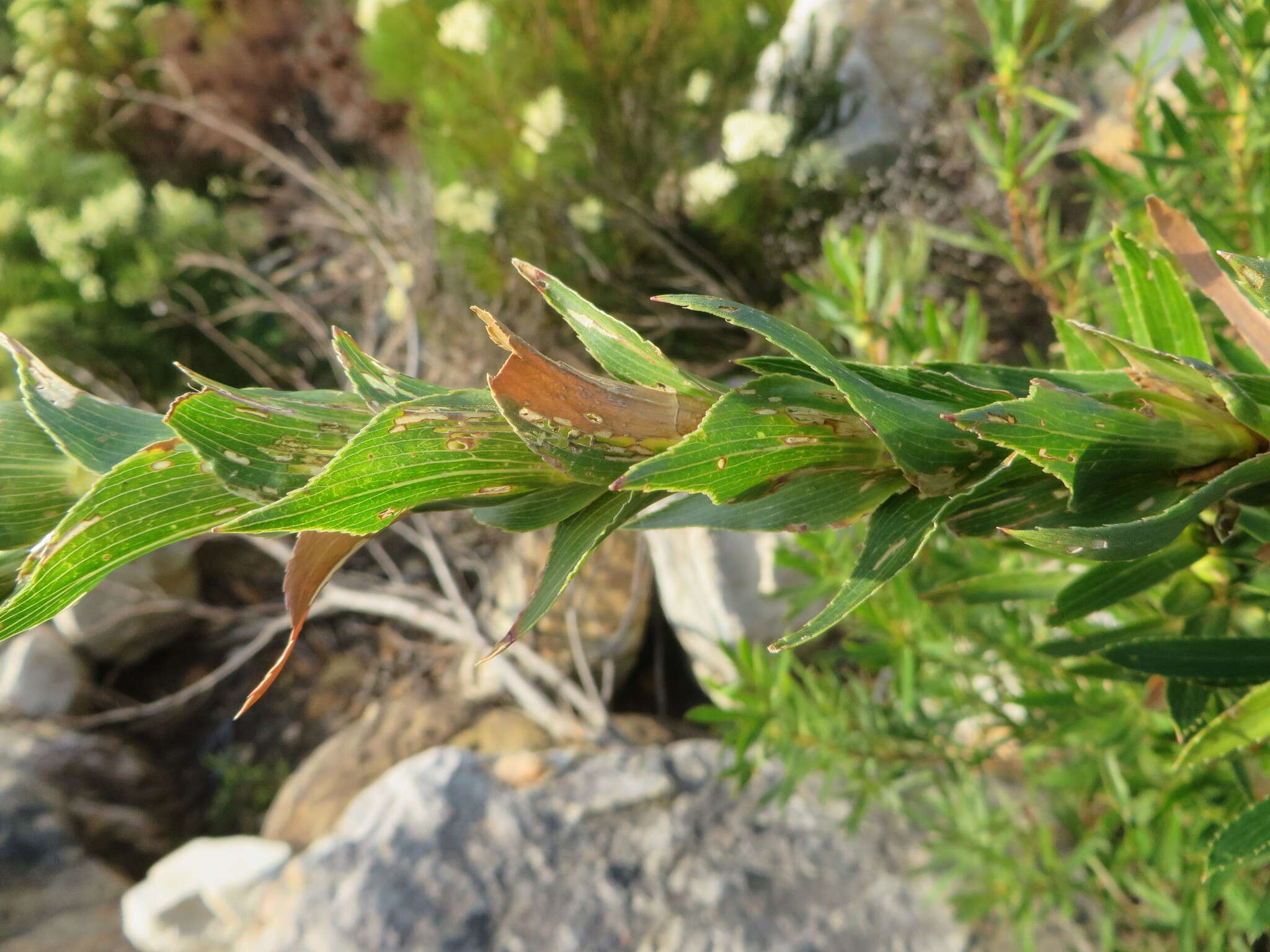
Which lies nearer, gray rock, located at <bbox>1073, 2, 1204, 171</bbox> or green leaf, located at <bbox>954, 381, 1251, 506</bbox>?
green leaf, located at <bbox>954, 381, 1251, 506</bbox>

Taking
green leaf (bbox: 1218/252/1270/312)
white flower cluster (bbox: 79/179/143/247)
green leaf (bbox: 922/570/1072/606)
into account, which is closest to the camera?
green leaf (bbox: 1218/252/1270/312)

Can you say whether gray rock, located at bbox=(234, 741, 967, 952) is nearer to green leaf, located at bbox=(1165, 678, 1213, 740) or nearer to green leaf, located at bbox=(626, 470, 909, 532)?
green leaf, located at bbox=(1165, 678, 1213, 740)

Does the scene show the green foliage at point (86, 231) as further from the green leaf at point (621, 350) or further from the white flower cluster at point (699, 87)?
the green leaf at point (621, 350)

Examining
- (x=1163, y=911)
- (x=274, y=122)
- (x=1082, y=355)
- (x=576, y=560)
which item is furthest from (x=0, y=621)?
(x=274, y=122)

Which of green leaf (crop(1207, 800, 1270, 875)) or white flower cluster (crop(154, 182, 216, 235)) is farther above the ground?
green leaf (crop(1207, 800, 1270, 875))

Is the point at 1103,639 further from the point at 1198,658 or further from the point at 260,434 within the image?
the point at 260,434

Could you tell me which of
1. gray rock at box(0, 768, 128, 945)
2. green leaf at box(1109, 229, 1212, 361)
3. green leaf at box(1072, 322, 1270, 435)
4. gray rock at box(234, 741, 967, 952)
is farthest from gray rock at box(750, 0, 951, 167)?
gray rock at box(0, 768, 128, 945)
